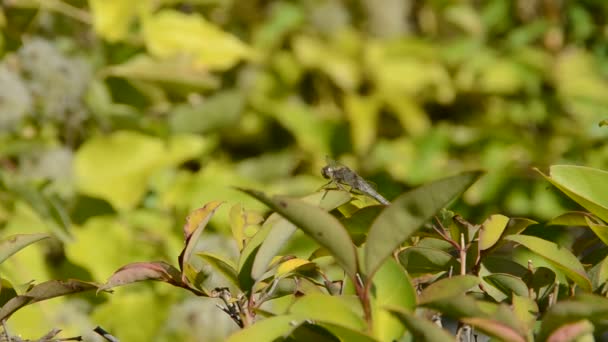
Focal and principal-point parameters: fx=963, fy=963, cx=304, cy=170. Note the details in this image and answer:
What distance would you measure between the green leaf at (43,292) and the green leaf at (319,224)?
22 centimetres

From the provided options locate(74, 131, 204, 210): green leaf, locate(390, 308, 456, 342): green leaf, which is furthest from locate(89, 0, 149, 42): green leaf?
locate(390, 308, 456, 342): green leaf

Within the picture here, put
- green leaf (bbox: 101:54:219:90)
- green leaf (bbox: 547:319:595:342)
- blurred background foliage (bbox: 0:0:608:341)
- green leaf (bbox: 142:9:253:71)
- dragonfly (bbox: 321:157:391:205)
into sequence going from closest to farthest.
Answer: green leaf (bbox: 547:319:595:342) → dragonfly (bbox: 321:157:391:205) → blurred background foliage (bbox: 0:0:608:341) → green leaf (bbox: 101:54:219:90) → green leaf (bbox: 142:9:253:71)

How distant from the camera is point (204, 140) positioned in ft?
8.15

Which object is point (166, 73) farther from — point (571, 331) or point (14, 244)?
point (571, 331)

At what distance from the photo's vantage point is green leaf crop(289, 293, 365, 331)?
0.74 meters

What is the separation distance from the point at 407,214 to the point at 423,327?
0.08m

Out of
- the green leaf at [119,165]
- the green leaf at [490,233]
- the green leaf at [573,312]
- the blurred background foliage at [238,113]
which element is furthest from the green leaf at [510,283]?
the green leaf at [119,165]

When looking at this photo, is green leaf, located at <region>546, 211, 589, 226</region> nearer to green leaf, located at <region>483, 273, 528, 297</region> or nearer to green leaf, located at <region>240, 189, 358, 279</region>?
green leaf, located at <region>483, 273, 528, 297</region>

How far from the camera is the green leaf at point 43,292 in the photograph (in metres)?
0.83

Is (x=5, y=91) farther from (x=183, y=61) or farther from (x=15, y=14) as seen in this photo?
(x=183, y=61)

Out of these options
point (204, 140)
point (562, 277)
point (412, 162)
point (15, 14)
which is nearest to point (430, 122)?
point (412, 162)

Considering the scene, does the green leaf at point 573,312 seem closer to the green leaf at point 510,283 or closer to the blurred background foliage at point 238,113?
the green leaf at point 510,283

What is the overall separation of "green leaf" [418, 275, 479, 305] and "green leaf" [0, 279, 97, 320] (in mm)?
290

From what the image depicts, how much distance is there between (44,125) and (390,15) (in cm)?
154
